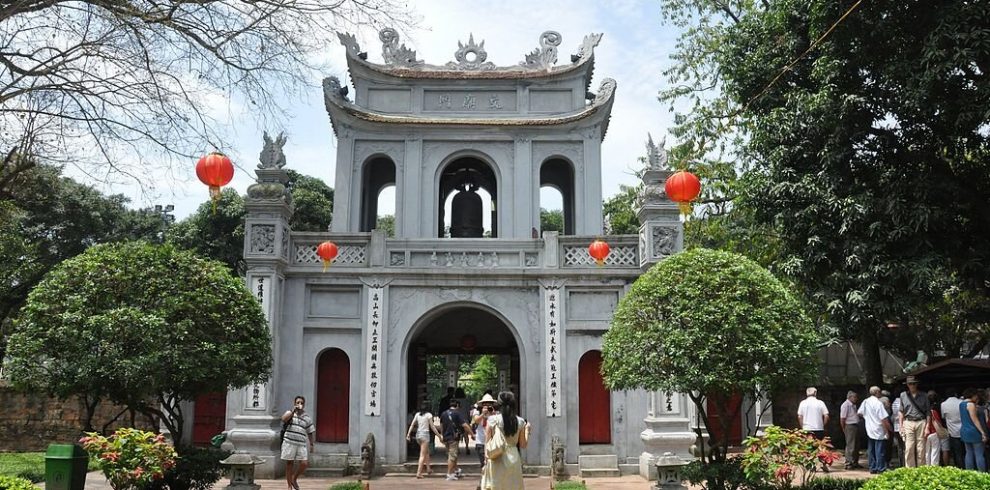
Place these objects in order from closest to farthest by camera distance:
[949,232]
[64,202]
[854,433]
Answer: [949,232]
[854,433]
[64,202]

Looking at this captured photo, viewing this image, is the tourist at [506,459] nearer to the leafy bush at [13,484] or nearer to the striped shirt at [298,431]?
the leafy bush at [13,484]

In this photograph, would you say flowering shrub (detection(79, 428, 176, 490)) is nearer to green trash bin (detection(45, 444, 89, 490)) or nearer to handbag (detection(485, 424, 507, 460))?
green trash bin (detection(45, 444, 89, 490))

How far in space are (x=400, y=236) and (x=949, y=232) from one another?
33.4 feet

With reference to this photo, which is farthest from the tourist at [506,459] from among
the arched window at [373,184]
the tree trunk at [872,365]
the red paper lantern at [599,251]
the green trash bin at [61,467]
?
the tree trunk at [872,365]

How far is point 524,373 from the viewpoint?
15391 millimetres

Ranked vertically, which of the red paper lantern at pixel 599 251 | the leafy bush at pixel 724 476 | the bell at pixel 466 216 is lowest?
the leafy bush at pixel 724 476

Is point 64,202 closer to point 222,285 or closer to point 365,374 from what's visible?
point 365,374

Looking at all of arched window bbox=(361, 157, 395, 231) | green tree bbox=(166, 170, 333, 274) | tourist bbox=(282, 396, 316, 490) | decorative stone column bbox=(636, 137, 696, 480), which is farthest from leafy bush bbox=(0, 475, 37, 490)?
green tree bbox=(166, 170, 333, 274)

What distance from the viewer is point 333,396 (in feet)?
50.8

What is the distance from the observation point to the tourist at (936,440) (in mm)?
12008

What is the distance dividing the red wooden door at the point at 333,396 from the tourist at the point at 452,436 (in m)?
2.03

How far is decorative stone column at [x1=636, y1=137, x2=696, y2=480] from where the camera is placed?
14.1m

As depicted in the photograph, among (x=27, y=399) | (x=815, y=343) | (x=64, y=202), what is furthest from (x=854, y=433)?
(x=64, y=202)

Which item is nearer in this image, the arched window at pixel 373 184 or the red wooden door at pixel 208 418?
the red wooden door at pixel 208 418
